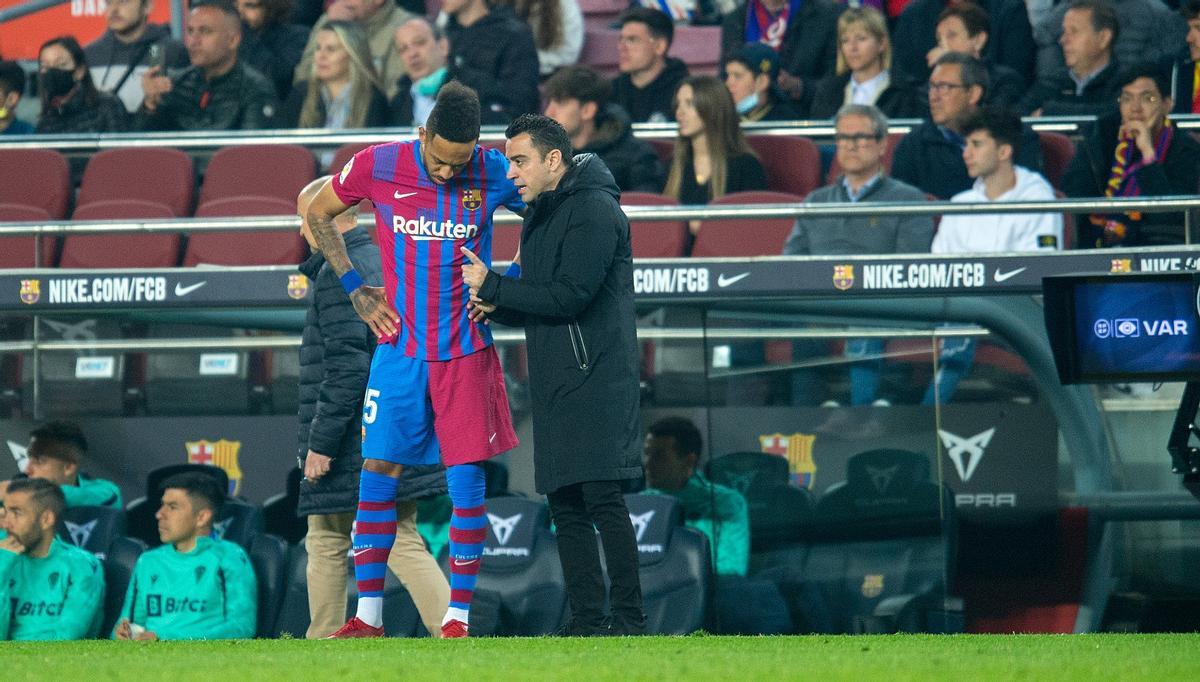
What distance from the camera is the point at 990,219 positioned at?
27.4 ft

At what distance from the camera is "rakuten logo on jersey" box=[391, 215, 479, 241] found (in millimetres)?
6078

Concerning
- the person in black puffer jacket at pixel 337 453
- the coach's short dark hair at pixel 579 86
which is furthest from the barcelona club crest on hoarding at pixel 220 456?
the coach's short dark hair at pixel 579 86

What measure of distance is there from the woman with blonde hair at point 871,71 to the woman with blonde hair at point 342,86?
8.78ft

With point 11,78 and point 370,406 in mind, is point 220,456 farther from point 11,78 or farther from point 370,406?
point 11,78

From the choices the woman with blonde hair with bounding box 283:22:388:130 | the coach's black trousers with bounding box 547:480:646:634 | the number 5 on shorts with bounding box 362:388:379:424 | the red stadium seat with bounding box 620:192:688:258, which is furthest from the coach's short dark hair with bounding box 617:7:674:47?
the coach's black trousers with bounding box 547:480:646:634

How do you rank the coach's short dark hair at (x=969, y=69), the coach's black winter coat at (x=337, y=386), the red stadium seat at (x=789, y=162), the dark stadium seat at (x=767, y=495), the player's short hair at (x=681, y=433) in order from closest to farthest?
the coach's black winter coat at (x=337, y=386) < the dark stadium seat at (x=767, y=495) < the player's short hair at (x=681, y=433) < the coach's short dark hair at (x=969, y=69) < the red stadium seat at (x=789, y=162)

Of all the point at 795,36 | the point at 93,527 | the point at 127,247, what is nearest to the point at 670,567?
the point at 93,527

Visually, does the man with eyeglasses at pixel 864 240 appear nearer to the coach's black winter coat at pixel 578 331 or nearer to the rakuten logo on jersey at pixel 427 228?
the coach's black winter coat at pixel 578 331

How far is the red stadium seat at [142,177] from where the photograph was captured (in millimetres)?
9719

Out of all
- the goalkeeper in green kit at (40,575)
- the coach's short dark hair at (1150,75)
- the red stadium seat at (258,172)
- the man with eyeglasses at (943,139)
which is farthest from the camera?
the red stadium seat at (258,172)

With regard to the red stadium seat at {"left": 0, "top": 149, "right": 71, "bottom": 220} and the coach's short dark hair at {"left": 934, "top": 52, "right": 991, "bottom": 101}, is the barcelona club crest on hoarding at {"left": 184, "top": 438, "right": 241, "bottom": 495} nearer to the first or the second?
the red stadium seat at {"left": 0, "top": 149, "right": 71, "bottom": 220}

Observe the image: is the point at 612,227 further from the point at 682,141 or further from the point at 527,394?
the point at 682,141

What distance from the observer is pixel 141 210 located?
9.49 meters

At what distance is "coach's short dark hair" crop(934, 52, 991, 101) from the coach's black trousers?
4077 mm
